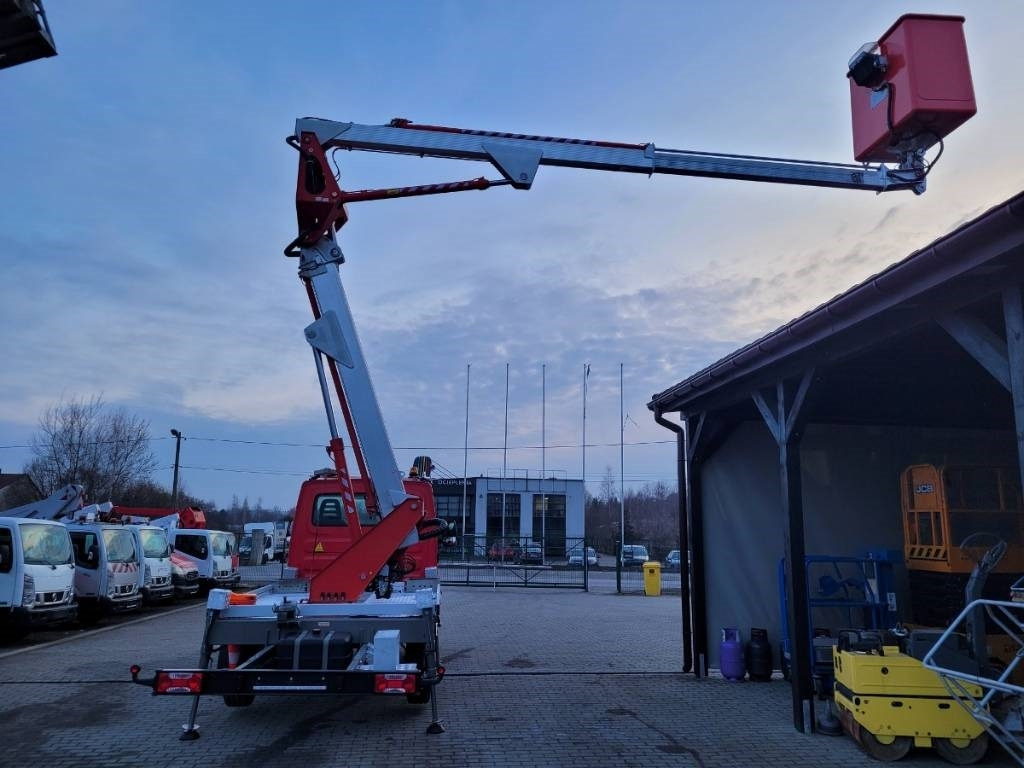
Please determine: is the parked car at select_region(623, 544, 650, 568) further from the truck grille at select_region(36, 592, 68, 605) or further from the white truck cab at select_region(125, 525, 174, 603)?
the truck grille at select_region(36, 592, 68, 605)

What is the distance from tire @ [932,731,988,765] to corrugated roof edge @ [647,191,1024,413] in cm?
339

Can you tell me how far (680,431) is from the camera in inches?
391

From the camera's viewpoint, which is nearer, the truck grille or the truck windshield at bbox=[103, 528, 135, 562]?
the truck grille

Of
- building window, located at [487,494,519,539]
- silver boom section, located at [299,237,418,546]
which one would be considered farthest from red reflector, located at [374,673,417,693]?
building window, located at [487,494,519,539]

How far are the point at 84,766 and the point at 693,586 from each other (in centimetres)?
676

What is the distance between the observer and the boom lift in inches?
214

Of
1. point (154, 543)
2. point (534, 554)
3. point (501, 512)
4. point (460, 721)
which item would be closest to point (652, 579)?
point (534, 554)

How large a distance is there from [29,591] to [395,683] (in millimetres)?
9242

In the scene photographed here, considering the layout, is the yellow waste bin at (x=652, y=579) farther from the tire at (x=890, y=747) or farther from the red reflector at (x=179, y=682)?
Result: the red reflector at (x=179, y=682)

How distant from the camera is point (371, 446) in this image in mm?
6754

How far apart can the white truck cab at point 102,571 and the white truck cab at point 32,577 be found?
1.62 metres

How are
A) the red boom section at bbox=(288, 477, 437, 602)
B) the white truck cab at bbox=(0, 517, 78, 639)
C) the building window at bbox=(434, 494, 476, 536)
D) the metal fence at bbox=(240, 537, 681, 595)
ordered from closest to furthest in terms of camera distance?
the red boom section at bbox=(288, 477, 437, 602) → the white truck cab at bbox=(0, 517, 78, 639) → the metal fence at bbox=(240, 537, 681, 595) → the building window at bbox=(434, 494, 476, 536)

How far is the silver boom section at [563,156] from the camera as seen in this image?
7.10 metres

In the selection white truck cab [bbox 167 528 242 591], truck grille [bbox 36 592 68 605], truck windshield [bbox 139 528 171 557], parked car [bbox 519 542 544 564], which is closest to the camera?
truck grille [bbox 36 592 68 605]
